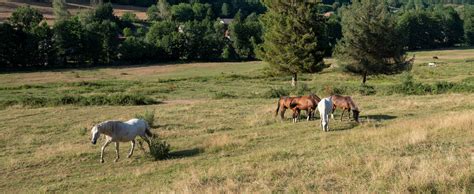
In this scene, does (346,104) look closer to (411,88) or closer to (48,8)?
(411,88)

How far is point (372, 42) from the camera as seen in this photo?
128ft

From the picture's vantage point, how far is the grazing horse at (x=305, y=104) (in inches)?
838

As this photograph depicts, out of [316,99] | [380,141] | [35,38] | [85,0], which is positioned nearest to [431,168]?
[380,141]

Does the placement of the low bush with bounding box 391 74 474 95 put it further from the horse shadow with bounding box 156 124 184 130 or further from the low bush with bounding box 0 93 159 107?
the horse shadow with bounding box 156 124 184 130

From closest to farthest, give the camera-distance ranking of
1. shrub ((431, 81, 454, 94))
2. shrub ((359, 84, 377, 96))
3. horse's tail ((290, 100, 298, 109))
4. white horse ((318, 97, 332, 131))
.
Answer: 1. white horse ((318, 97, 332, 131))
2. horse's tail ((290, 100, 298, 109))
3. shrub ((431, 81, 454, 94))
4. shrub ((359, 84, 377, 96))

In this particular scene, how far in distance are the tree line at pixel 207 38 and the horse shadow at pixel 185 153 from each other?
2547 centimetres

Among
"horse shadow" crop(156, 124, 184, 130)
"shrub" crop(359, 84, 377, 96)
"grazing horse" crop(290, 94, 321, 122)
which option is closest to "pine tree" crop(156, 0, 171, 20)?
"shrub" crop(359, 84, 377, 96)

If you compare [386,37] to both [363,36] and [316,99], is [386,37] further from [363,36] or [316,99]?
[316,99]

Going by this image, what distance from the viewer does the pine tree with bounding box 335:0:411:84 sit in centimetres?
3884

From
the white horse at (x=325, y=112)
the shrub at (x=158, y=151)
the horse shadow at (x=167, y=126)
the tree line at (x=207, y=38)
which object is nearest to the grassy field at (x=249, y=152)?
the horse shadow at (x=167, y=126)

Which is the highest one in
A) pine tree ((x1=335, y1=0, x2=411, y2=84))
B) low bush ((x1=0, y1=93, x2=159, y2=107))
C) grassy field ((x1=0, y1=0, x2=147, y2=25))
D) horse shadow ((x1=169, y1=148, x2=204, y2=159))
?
grassy field ((x1=0, y1=0, x2=147, y2=25))

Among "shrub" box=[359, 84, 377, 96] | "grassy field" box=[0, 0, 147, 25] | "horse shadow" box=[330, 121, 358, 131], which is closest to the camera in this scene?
"horse shadow" box=[330, 121, 358, 131]

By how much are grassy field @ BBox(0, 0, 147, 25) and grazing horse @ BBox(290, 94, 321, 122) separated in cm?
10443

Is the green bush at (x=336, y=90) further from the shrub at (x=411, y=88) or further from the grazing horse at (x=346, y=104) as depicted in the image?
the grazing horse at (x=346, y=104)
